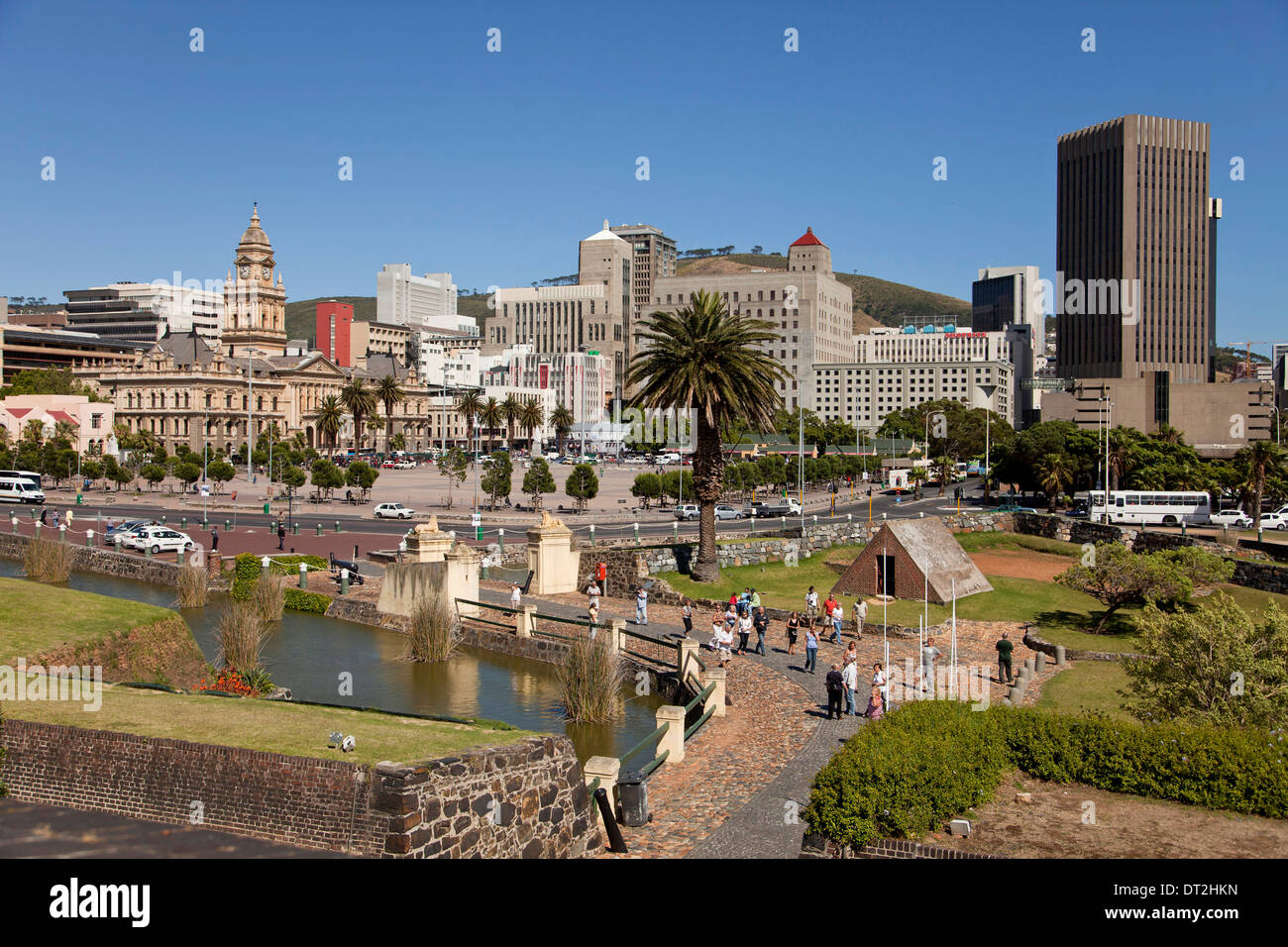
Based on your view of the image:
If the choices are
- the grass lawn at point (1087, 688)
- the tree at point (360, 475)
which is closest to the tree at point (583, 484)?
the tree at point (360, 475)

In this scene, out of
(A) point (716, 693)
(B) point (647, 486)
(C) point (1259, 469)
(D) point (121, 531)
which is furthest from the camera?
(B) point (647, 486)

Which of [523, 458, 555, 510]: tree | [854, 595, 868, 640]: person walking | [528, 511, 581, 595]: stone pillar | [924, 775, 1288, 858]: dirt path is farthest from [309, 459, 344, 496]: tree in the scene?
[924, 775, 1288, 858]: dirt path

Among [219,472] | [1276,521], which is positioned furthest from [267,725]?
[219,472]

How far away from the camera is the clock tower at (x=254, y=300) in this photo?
166 metres

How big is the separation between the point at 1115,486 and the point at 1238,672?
74.7m

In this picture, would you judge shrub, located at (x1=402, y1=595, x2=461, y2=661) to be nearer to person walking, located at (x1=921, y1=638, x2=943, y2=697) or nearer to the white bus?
person walking, located at (x1=921, y1=638, x2=943, y2=697)

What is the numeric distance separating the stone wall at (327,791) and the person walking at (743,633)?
50.2ft

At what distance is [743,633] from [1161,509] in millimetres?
50945

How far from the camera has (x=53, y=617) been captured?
958 inches

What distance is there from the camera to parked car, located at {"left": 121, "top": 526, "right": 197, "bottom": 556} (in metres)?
50.7

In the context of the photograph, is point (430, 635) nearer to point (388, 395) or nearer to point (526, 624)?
point (526, 624)

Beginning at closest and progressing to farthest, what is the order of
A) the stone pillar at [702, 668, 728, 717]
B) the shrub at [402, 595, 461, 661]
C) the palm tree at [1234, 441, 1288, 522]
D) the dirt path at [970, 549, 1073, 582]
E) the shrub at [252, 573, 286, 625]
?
the stone pillar at [702, 668, 728, 717]
the shrub at [402, 595, 461, 661]
the shrub at [252, 573, 286, 625]
the dirt path at [970, 549, 1073, 582]
the palm tree at [1234, 441, 1288, 522]

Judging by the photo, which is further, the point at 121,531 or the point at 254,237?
the point at 254,237

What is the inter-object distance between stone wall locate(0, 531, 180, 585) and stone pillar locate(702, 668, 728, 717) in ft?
91.2
